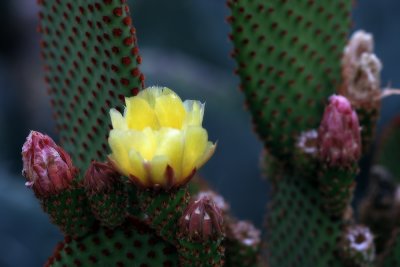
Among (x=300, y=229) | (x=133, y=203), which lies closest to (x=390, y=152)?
(x=300, y=229)

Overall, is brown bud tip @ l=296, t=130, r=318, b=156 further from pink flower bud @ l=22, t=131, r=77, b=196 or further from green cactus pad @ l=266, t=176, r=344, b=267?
pink flower bud @ l=22, t=131, r=77, b=196

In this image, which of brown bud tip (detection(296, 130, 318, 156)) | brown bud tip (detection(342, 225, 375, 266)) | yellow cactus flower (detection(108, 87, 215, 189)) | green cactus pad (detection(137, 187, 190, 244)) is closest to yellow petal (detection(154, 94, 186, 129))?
yellow cactus flower (detection(108, 87, 215, 189))

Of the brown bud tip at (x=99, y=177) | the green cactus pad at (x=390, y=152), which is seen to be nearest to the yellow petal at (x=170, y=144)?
the brown bud tip at (x=99, y=177)

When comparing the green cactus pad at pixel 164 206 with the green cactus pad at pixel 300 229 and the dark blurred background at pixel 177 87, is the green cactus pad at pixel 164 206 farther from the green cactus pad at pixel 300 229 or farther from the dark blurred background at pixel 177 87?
the dark blurred background at pixel 177 87

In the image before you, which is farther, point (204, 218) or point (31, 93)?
point (31, 93)

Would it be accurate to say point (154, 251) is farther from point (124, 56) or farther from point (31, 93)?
point (31, 93)

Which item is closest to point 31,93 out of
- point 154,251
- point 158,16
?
point 158,16
